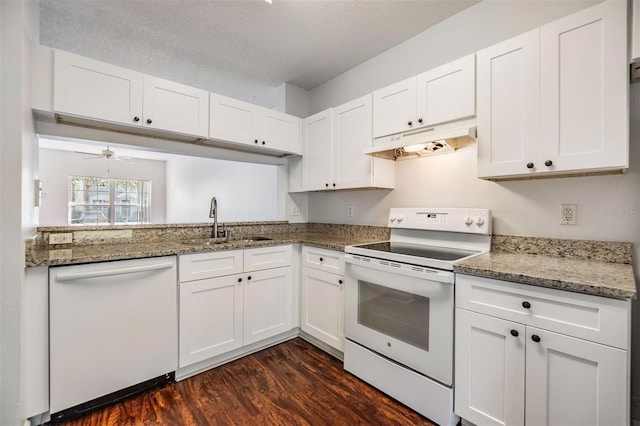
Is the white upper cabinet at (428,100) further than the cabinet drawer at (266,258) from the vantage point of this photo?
No

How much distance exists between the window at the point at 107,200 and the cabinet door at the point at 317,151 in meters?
5.97

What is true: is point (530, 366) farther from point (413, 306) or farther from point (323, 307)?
point (323, 307)

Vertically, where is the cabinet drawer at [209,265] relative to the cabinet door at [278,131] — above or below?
below

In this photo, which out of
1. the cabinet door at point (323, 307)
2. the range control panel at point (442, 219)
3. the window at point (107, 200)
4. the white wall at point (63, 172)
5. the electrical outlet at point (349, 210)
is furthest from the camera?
the window at point (107, 200)

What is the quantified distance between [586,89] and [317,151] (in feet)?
6.37

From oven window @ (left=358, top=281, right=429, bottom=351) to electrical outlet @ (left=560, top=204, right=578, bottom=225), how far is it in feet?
3.03

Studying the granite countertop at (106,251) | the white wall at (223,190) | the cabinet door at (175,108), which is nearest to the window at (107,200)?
the white wall at (223,190)

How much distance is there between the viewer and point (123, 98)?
193cm

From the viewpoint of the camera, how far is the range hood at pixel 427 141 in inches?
68.4

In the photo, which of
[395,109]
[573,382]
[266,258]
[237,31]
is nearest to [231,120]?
[237,31]

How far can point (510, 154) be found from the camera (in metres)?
1.60

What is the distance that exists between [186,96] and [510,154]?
2.27 m

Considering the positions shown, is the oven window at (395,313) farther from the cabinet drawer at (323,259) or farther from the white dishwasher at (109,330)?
the white dishwasher at (109,330)

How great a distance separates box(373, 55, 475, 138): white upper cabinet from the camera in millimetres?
1763
